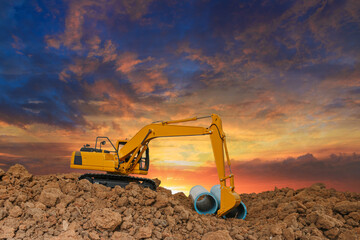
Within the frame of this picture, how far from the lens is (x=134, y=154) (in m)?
13.8

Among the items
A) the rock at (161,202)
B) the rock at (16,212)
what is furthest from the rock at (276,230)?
the rock at (16,212)

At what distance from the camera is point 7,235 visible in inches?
323

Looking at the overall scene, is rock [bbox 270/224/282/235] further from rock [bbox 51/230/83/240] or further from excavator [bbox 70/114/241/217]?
rock [bbox 51/230/83/240]

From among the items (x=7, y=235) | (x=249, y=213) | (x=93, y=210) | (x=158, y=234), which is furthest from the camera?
(x=249, y=213)

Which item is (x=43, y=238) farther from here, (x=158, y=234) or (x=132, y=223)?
(x=158, y=234)

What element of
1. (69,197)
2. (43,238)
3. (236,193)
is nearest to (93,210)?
(69,197)

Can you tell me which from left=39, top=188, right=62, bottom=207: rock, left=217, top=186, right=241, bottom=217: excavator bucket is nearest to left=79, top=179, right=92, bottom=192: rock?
left=39, top=188, right=62, bottom=207: rock

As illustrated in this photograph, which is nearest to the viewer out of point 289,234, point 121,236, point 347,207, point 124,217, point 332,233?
point 121,236

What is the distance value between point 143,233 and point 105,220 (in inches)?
47.2

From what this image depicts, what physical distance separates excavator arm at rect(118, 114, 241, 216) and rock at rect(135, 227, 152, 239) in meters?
3.80

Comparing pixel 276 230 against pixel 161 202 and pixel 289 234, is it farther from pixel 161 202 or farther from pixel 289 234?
pixel 161 202

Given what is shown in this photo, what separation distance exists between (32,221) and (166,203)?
4317 millimetres

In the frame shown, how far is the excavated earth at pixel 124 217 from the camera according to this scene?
341 inches

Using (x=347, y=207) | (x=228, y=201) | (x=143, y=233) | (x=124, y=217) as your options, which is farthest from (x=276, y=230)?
(x=124, y=217)
